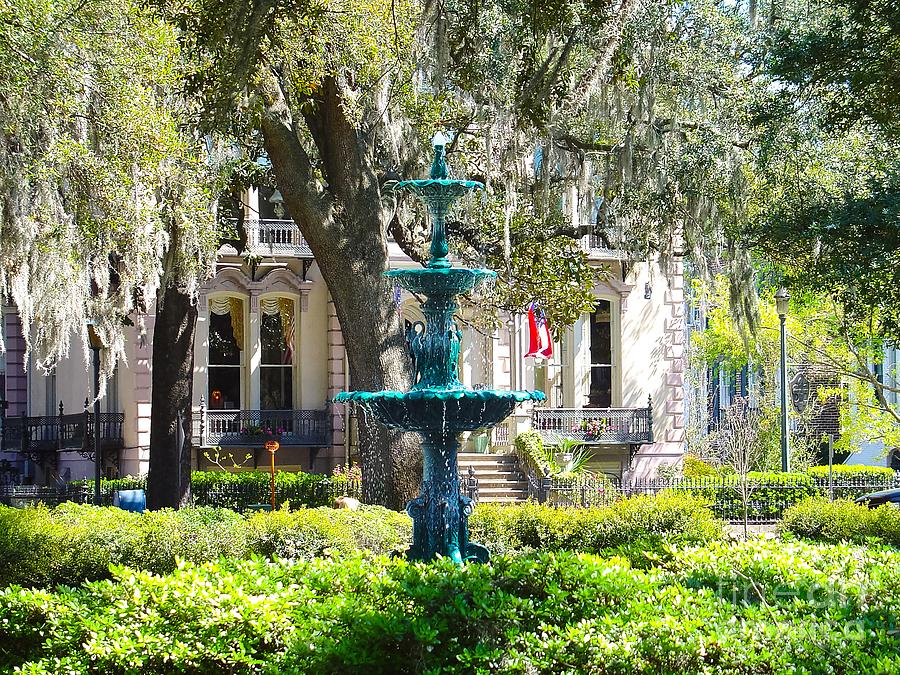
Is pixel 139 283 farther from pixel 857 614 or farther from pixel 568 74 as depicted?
pixel 857 614

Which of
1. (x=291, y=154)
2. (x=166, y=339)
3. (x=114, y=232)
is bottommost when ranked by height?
(x=166, y=339)

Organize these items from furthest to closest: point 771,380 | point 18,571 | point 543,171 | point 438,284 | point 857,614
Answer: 1. point 771,380
2. point 543,171
3. point 18,571
4. point 438,284
5. point 857,614

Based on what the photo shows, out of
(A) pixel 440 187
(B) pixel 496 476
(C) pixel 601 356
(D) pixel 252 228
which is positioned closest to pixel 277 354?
(D) pixel 252 228

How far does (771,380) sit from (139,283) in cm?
2444

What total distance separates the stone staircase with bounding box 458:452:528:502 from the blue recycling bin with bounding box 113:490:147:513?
22.5ft

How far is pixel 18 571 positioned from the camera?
10578mm

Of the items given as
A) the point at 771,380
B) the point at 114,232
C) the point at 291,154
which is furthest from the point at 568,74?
the point at 771,380

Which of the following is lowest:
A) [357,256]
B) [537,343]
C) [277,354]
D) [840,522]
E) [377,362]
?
[840,522]

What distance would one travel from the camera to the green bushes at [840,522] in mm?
12539

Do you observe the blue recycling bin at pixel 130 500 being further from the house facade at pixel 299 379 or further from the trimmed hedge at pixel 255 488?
the house facade at pixel 299 379

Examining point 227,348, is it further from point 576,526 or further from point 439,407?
point 439,407

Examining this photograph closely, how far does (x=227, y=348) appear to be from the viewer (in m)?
26.4

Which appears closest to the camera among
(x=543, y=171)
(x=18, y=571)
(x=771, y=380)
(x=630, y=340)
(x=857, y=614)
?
(x=857, y=614)

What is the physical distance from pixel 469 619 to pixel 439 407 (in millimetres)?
3276
